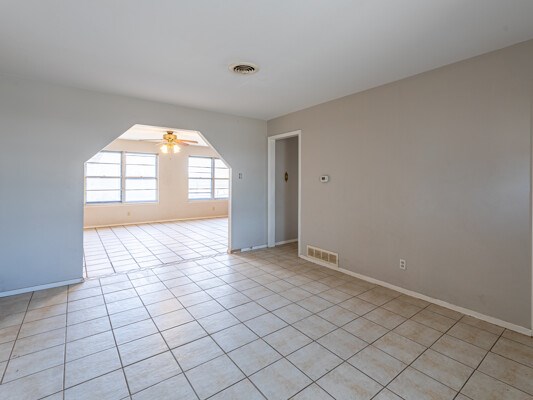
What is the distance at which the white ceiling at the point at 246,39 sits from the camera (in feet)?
6.08

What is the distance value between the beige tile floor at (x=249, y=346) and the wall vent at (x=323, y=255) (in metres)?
0.68

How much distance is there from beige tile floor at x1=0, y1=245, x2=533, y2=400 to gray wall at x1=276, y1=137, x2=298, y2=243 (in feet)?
7.79

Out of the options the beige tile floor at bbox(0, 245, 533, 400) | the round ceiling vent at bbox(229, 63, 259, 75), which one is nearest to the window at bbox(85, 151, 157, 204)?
the beige tile floor at bbox(0, 245, 533, 400)

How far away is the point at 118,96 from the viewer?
3656 mm

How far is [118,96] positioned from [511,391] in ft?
16.1

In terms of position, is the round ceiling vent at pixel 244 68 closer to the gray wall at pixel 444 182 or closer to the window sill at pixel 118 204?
the gray wall at pixel 444 182

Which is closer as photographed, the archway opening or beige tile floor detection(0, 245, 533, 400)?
beige tile floor detection(0, 245, 533, 400)

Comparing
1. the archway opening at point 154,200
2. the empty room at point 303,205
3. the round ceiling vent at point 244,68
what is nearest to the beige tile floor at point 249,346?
the empty room at point 303,205

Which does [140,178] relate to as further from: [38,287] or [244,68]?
[244,68]

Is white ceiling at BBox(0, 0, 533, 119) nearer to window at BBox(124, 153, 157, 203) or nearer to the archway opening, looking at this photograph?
the archway opening

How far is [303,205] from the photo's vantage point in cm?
454

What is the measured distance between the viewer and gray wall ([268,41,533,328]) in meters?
2.33

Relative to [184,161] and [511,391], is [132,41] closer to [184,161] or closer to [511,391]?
[511,391]

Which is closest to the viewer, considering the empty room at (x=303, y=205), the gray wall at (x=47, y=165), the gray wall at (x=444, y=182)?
the empty room at (x=303, y=205)
